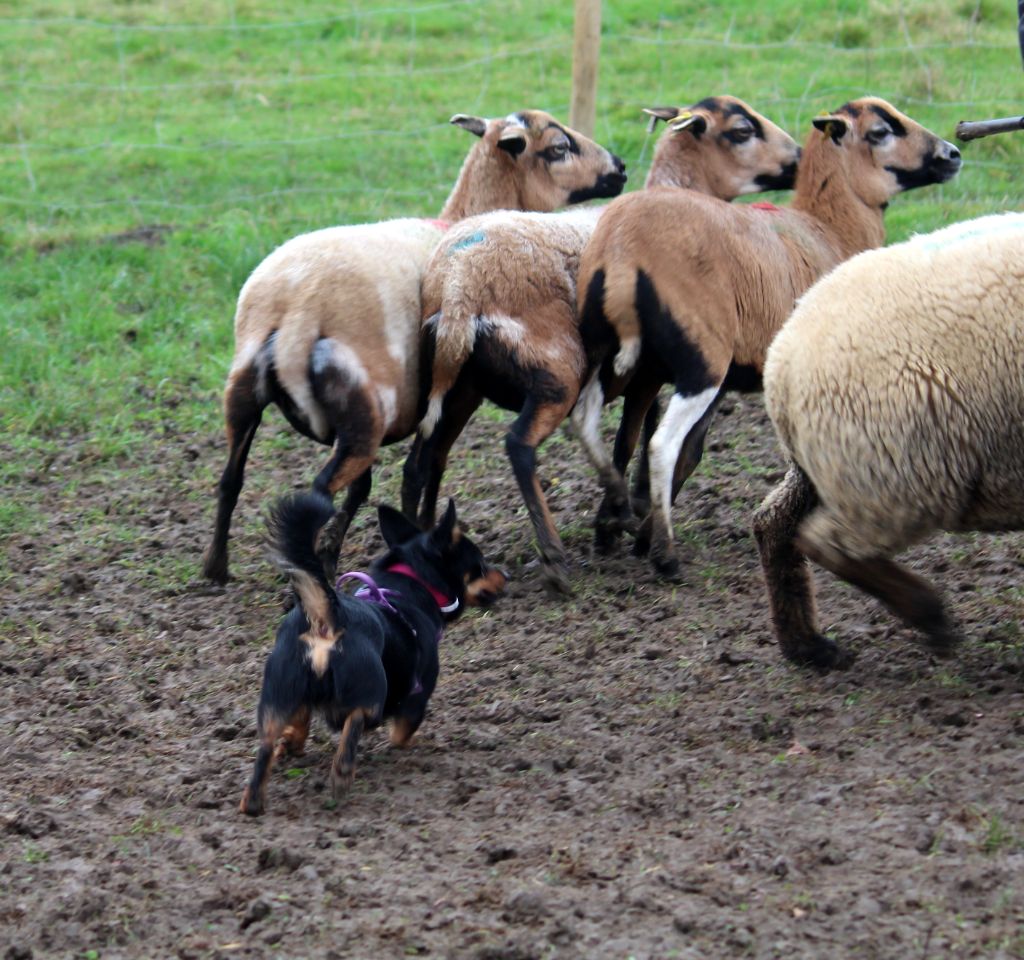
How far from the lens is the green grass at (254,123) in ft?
28.5

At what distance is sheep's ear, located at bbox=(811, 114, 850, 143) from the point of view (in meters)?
6.36

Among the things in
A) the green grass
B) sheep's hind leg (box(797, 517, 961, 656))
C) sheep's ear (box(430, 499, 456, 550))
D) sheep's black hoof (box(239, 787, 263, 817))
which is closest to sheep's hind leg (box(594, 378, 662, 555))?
sheep's ear (box(430, 499, 456, 550))

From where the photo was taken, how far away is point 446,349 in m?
5.70

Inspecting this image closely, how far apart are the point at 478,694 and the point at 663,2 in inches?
441

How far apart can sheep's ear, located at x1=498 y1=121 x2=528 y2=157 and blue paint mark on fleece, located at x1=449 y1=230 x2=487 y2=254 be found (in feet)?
3.24

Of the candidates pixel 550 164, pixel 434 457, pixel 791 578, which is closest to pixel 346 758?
pixel 791 578

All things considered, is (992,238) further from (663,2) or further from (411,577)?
(663,2)

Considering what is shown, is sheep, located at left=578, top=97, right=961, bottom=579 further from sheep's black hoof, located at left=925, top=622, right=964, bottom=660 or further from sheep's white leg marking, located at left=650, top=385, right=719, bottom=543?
sheep's black hoof, located at left=925, top=622, right=964, bottom=660

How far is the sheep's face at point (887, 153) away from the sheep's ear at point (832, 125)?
0.01 meters

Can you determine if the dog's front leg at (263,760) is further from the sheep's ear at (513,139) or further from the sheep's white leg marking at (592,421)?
the sheep's ear at (513,139)

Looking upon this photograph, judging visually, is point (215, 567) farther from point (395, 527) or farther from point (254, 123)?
point (254, 123)

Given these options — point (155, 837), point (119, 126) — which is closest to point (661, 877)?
point (155, 837)

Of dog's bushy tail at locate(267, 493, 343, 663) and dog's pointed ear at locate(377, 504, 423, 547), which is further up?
dog's bushy tail at locate(267, 493, 343, 663)

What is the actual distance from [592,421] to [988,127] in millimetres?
1960
